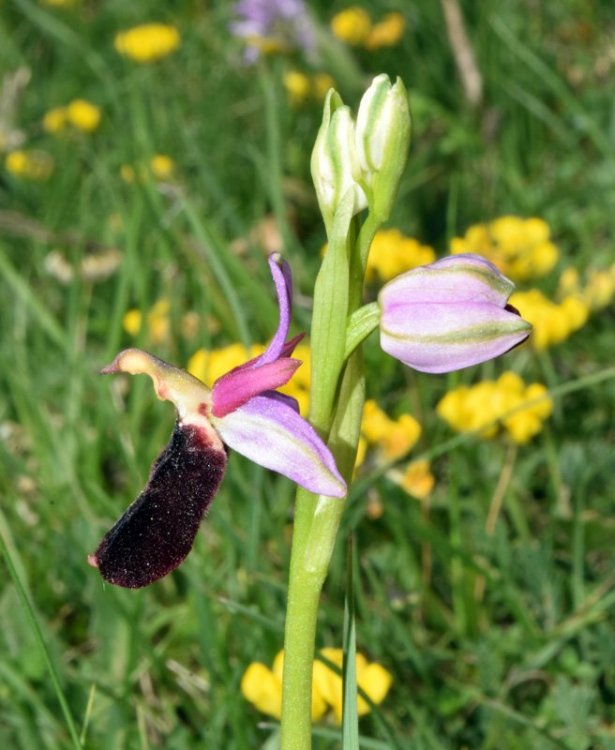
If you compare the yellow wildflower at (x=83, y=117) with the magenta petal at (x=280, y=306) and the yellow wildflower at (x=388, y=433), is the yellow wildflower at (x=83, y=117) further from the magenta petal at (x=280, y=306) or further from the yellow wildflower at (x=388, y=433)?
the magenta petal at (x=280, y=306)

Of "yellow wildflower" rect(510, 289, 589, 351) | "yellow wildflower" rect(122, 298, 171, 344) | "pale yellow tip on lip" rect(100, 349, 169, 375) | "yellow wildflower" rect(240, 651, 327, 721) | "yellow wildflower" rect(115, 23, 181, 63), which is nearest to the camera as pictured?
"pale yellow tip on lip" rect(100, 349, 169, 375)

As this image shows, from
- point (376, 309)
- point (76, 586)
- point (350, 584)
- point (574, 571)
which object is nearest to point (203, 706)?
point (76, 586)

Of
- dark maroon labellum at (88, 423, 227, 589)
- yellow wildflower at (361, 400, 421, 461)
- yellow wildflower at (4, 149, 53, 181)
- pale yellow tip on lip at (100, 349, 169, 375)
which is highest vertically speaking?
pale yellow tip on lip at (100, 349, 169, 375)

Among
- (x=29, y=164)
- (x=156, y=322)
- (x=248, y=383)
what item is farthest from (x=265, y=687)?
(x=29, y=164)

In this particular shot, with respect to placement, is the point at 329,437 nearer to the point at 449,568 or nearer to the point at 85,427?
the point at 449,568

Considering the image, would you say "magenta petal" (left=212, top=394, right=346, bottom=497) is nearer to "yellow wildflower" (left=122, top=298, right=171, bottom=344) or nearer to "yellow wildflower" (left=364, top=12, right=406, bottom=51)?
"yellow wildflower" (left=122, top=298, right=171, bottom=344)

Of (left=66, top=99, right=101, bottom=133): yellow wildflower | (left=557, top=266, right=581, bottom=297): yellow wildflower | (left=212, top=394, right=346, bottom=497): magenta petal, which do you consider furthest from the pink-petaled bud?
(left=66, top=99, right=101, bottom=133): yellow wildflower

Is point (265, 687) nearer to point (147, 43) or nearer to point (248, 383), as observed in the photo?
point (248, 383)
